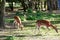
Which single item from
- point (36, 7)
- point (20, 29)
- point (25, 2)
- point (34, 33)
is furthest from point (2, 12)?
point (36, 7)

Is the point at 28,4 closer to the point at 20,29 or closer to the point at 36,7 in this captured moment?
the point at 36,7

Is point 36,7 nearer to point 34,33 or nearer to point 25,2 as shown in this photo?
point 25,2

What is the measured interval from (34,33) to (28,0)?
20281 millimetres

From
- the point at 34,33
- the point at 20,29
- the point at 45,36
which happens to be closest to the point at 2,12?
the point at 20,29

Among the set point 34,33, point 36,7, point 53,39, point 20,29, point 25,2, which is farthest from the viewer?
point 36,7

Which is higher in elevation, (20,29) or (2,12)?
(2,12)

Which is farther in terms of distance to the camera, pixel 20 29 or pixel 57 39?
pixel 20 29

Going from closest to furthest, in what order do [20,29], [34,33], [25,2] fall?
[34,33] < [20,29] < [25,2]

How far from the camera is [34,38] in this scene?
1322 centimetres

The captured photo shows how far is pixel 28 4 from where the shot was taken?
34625 mm

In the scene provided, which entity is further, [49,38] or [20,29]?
[20,29]

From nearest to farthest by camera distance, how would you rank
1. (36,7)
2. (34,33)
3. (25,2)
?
(34,33), (25,2), (36,7)

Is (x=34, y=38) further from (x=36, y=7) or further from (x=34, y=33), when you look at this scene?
(x=36, y=7)

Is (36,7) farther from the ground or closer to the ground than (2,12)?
closer to the ground
